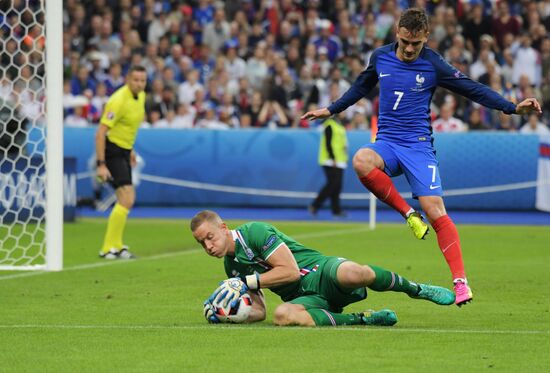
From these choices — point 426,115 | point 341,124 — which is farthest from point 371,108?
point 426,115

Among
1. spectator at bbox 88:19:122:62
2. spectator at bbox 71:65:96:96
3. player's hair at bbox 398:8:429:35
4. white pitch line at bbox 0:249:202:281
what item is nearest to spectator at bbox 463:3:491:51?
spectator at bbox 88:19:122:62

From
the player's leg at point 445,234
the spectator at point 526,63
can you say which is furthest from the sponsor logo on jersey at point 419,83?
the spectator at point 526,63

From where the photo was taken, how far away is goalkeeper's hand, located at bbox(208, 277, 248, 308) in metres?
8.23

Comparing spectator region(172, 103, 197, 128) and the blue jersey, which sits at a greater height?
the blue jersey

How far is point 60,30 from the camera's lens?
12617mm

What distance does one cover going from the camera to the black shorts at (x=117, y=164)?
1455 cm

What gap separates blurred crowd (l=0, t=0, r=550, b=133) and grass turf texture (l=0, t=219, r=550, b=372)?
885 cm

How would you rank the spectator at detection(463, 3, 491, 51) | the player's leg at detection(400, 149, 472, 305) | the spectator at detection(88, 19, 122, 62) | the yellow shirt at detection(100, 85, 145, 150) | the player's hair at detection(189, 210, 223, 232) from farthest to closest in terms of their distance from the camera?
1. the spectator at detection(88, 19, 122, 62)
2. the spectator at detection(463, 3, 491, 51)
3. the yellow shirt at detection(100, 85, 145, 150)
4. the player's leg at detection(400, 149, 472, 305)
5. the player's hair at detection(189, 210, 223, 232)

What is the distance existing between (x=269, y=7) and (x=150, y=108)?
421 centimetres

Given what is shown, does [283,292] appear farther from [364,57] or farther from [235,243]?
[364,57]

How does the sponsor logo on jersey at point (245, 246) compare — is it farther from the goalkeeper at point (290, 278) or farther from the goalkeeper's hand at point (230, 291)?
the goalkeeper's hand at point (230, 291)

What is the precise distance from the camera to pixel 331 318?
8328 millimetres

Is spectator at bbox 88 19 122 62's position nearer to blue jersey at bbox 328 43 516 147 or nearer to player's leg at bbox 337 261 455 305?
blue jersey at bbox 328 43 516 147

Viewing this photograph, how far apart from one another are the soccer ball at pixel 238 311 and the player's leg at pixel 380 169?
1533 millimetres
